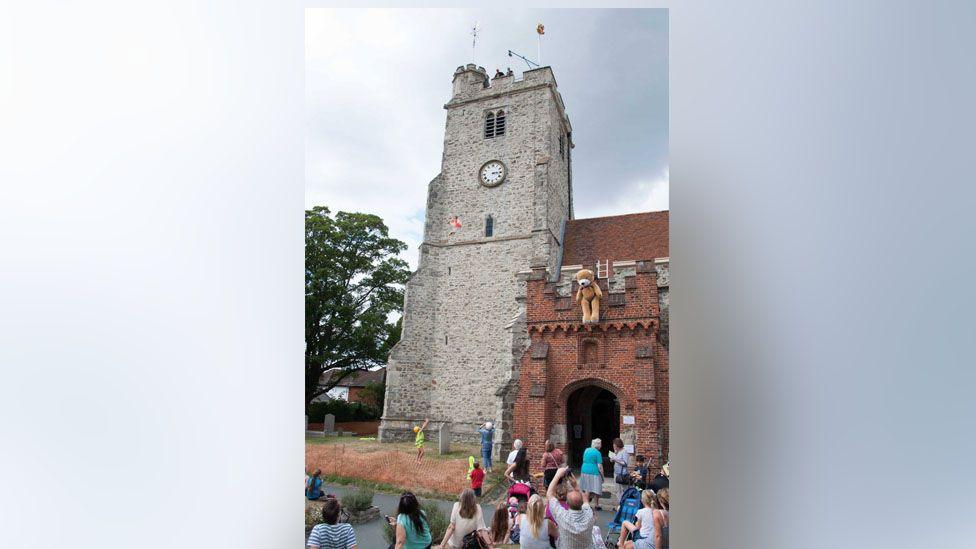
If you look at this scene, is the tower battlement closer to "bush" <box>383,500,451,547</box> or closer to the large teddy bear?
the large teddy bear

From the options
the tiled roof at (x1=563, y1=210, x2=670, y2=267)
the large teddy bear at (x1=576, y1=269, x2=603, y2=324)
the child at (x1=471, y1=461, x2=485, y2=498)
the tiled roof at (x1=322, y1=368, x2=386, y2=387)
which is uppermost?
the tiled roof at (x1=563, y1=210, x2=670, y2=267)

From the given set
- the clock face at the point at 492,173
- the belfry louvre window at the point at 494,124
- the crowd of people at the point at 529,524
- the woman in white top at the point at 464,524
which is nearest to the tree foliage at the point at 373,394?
the clock face at the point at 492,173

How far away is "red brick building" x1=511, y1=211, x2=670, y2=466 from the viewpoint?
698 centimetres

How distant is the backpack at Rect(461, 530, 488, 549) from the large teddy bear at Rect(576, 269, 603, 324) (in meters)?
3.57

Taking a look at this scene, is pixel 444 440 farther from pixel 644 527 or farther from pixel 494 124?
pixel 494 124

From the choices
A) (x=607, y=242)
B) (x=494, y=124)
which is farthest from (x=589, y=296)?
(x=494, y=124)

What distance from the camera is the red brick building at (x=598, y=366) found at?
6984 millimetres

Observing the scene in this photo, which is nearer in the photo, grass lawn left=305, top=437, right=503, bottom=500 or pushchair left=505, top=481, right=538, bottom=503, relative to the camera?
pushchair left=505, top=481, right=538, bottom=503

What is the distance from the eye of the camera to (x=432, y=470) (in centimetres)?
673

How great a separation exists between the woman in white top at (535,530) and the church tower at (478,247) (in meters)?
5.54

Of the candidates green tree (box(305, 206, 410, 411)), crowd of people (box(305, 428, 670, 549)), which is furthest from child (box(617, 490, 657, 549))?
green tree (box(305, 206, 410, 411))

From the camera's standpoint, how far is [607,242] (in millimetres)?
11609

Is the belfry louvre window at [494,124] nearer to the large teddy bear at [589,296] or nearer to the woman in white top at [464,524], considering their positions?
the large teddy bear at [589,296]

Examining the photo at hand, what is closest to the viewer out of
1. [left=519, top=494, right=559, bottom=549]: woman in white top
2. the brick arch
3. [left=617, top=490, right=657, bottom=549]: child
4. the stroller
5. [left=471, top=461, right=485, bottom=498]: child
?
[left=519, top=494, right=559, bottom=549]: woman in white top
